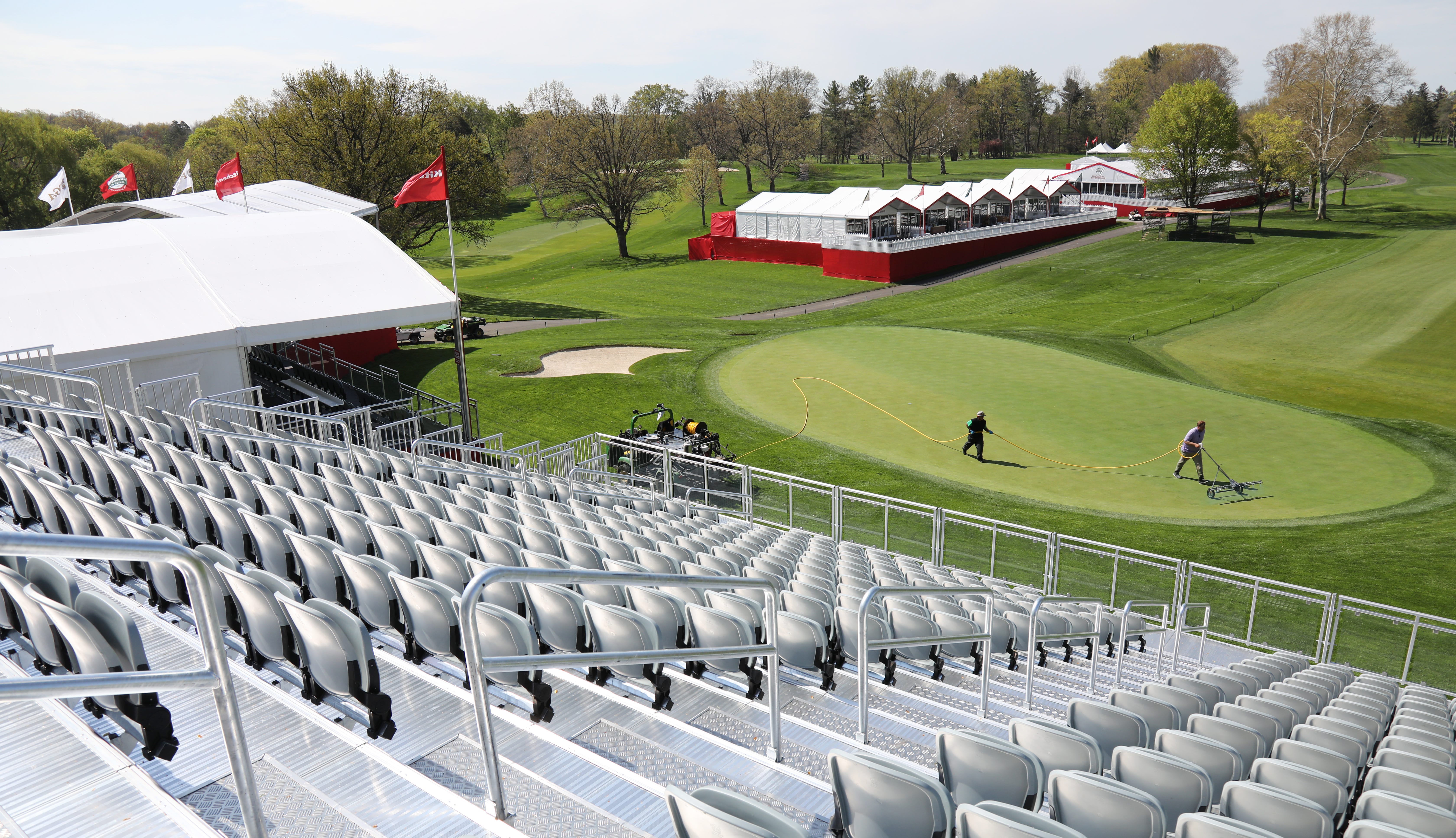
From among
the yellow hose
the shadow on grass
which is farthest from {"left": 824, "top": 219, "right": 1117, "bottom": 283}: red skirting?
the yellow hose

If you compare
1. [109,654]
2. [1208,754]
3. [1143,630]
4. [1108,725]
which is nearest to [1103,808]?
[1208,754]

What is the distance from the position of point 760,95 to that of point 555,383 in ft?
258

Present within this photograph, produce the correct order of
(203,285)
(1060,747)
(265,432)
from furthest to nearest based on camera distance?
1. (203,285)
2. (265,432)
3. (1060,747)

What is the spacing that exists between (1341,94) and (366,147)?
69.4 m

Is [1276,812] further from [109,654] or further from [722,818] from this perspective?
[109,654]

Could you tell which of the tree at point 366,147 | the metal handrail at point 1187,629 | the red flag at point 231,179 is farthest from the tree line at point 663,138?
the metal handrail at point 1187,629

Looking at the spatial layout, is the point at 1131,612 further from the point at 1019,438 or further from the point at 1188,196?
the point at 1188,196

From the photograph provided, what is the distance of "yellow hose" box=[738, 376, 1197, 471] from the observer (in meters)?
22.2

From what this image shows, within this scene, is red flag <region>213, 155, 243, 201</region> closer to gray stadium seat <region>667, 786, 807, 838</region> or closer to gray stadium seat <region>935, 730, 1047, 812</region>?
gray stadium seat <region>935, 730, 1047, 812</region>

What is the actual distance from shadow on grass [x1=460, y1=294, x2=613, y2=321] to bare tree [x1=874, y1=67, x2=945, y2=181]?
63.4 meters

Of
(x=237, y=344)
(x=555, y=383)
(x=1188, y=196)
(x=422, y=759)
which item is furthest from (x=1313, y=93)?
(x=422, y=759)

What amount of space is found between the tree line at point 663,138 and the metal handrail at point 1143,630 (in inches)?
1733

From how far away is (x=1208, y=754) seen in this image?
5465 mm

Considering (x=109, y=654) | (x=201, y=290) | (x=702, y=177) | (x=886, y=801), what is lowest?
(x=886, y=801)
